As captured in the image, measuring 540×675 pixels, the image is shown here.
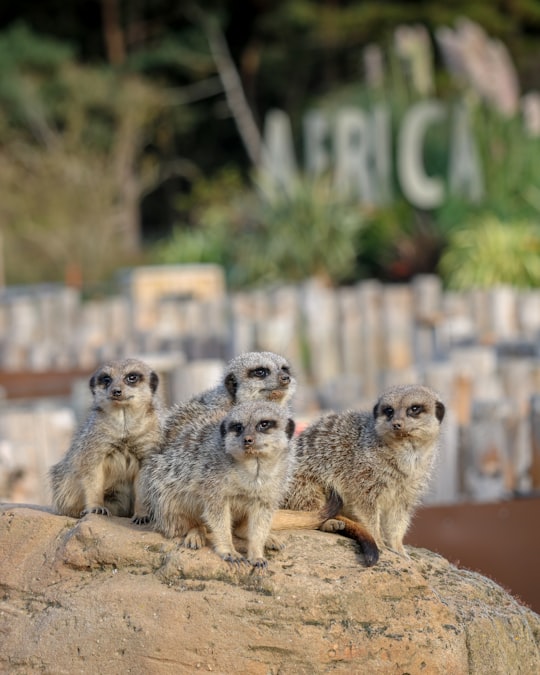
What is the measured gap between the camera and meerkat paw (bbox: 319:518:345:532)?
3.35 metres

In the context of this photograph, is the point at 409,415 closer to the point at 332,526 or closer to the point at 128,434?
the point at 332,526

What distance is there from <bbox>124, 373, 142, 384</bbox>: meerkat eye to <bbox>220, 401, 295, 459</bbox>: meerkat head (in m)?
0.40

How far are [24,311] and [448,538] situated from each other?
767cm

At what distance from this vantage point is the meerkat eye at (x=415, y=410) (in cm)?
348

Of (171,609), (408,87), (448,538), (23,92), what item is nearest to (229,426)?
(171,609)

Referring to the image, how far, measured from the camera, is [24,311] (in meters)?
12.5

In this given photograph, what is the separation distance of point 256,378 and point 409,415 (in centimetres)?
48

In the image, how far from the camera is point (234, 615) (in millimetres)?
3018

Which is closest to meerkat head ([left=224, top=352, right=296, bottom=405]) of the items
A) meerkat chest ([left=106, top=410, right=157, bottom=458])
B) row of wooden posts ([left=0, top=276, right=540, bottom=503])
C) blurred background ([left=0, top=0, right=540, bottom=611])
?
meerkat chest ([left=106, top=410, right=157, bottom=458])

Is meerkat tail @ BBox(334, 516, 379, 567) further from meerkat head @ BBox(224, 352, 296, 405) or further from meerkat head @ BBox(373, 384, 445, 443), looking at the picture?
meerkat head @ BBox(224, 352, 296, 405)

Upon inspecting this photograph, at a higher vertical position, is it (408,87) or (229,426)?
(408,87)

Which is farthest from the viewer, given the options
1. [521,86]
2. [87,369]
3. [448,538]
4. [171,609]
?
[521,86]

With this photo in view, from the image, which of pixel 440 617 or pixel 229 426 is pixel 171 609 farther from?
pixel 440 617

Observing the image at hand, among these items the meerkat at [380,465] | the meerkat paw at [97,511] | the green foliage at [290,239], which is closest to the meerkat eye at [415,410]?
the meerkat at [380,465]
